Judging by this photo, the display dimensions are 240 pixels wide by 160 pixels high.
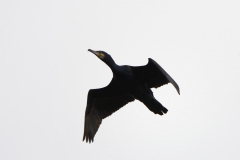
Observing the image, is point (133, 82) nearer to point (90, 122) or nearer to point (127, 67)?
point (127, 67)

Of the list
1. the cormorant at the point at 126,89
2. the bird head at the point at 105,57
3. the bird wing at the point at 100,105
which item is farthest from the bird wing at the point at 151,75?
the bird wing at the point at 100,105

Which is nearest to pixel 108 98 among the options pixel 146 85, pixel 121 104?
pixel 121 104

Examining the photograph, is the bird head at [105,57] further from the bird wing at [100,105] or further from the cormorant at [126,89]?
the bird wing at [100,105]

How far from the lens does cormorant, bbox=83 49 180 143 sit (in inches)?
523

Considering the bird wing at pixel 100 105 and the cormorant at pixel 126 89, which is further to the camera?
the bird wing at pixel 100 105

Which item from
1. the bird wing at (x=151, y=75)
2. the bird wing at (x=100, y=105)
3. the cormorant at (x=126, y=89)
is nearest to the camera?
the cormorant at (x=126, y=89)

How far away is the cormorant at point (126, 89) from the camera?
13.3 m

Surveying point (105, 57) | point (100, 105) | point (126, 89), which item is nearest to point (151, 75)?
point (126, 89)

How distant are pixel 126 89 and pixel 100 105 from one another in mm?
1537

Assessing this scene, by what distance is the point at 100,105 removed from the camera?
48.4 feet

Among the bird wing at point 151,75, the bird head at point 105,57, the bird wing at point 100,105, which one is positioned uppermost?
the bird head at point 105,57

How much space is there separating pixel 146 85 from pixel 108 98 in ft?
4.52

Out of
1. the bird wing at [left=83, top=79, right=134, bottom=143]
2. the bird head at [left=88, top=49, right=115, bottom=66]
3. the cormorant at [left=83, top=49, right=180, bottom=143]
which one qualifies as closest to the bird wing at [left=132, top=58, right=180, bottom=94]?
the cormorant at [left=83, top=49, right=180, bottom=143]

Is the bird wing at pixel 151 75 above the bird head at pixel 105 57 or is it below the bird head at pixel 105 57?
below
